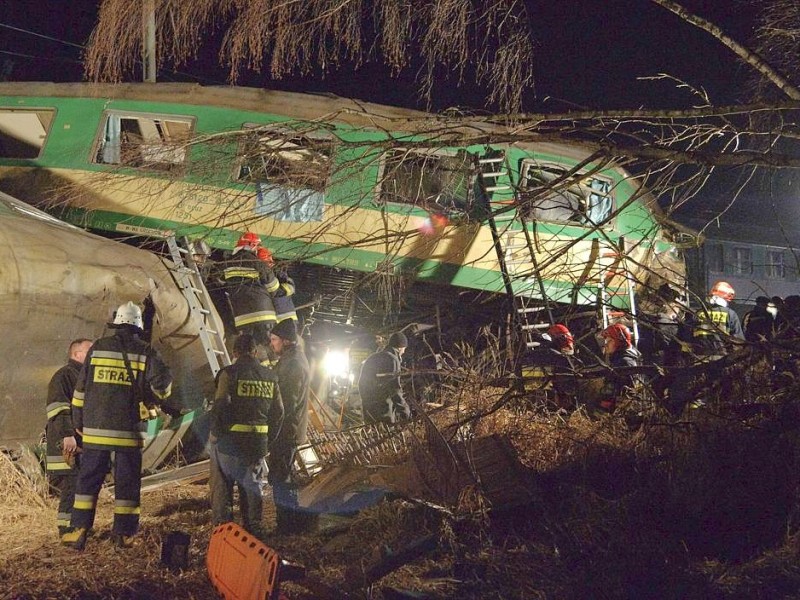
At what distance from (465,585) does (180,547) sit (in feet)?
5.61

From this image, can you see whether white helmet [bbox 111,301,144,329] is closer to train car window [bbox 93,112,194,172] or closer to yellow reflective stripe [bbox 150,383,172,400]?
yellow reflective stripe [bbox 150,383,172,400]

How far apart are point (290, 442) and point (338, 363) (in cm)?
493

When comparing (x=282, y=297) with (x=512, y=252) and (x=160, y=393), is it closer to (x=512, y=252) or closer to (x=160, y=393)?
(x=160, y=393)

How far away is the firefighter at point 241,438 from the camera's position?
525cm

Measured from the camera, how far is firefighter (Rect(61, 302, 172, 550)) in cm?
495

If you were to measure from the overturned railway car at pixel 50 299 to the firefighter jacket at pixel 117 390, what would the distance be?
946 mm

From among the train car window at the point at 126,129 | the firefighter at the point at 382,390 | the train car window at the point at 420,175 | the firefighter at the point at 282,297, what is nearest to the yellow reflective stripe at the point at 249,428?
the firefighter at the point at 282,297

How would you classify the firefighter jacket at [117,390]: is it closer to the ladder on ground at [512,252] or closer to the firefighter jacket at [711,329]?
the ladder on ground at [512,252]

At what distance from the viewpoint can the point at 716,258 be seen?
29031mm

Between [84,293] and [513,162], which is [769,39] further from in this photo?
[84,293]

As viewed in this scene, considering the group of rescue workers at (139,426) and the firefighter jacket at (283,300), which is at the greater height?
the firefighter jacket at (283,300)

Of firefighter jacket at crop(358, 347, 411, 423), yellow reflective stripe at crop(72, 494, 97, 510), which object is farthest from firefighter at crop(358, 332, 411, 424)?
yellow reflective stripe at crop(72, 494, 97, 510)

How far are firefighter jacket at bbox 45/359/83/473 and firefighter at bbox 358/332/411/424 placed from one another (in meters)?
3.12

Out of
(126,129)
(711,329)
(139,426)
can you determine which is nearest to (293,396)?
(139,426)
